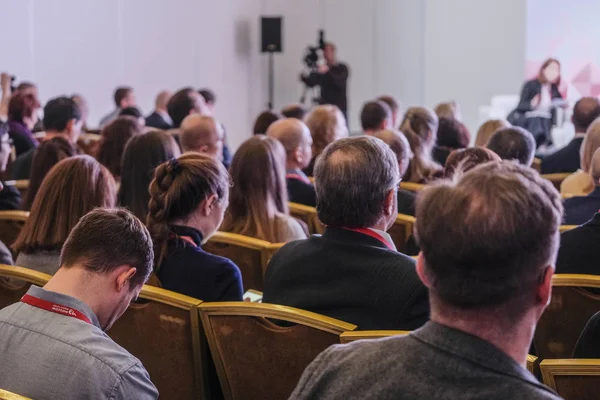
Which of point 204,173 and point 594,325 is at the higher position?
point 204,173

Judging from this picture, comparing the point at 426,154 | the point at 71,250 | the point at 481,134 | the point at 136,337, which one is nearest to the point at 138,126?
the point at 426,154

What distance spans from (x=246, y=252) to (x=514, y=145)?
1.85 metres

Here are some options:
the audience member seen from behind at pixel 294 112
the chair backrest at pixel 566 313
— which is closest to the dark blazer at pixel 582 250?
the chair backrest at pixel 566 313

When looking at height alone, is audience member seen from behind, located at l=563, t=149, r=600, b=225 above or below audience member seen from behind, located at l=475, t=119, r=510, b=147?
below

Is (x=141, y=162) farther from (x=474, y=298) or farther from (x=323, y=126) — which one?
(x=474, y=298)

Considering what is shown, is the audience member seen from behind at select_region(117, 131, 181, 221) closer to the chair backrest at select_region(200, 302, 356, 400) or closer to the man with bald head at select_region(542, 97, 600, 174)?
the chair backrest at select_region(200, 302, 356, 400)

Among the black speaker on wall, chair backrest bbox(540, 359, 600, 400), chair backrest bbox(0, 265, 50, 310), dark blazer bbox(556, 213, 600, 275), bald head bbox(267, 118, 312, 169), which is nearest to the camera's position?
chair backrest bbox(540, 359, 600, 400)

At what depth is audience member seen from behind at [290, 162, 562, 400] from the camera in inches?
55.7

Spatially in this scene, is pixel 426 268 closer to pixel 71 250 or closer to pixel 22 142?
pixel 71 250

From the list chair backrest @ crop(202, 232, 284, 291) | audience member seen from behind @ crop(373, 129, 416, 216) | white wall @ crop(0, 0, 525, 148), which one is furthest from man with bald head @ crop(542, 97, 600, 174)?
white wall @ crop(0, 0, 525, 148)

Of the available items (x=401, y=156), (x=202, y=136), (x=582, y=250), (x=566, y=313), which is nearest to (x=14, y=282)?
(x=566, y=313)

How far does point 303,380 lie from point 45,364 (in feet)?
Answer: 2.47

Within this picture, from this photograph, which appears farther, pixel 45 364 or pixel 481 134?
pixel 481 134

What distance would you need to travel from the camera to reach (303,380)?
1.57 m
